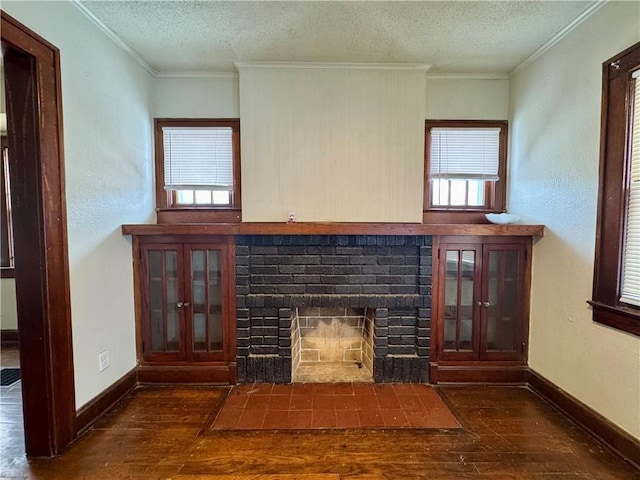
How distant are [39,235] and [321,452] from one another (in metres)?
2.00

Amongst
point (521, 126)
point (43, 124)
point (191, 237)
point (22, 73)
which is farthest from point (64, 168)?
point (521, 126)

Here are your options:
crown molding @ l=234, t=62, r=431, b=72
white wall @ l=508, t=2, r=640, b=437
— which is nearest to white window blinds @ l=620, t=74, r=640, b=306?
white wall @ l=508, t=2, r=640, b=437

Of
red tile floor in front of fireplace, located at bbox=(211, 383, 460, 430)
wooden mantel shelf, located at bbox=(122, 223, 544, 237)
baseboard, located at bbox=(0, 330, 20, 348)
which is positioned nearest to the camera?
red tile floor in front of fireplace, located at bbox=(211, 383, 460, 430)

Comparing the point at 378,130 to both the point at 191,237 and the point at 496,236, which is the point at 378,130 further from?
the point at 191,237

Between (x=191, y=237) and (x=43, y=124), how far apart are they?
115 cm

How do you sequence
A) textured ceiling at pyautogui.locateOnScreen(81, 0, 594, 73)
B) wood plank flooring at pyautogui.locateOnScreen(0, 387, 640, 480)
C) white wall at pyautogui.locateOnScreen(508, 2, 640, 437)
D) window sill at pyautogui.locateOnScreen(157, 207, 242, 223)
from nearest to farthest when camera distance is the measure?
wood plank flooring at pyautogui.locateOnScreen(0, 387, 640, 480)
white wall at pyautogui.locateOnScreen(508, 2, 640, 437)
textured ceiling at pyautogui.locateOnScreen(81, 0, 594, 73)
window sill at pyautogui.locateOnScreen(157, 207, 242, 223)

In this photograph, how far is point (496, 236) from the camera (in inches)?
104

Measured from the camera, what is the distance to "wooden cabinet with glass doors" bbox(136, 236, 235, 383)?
2676 millimetres

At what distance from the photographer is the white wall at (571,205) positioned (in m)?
1.92

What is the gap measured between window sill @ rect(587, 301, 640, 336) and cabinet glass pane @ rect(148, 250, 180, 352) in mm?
2997

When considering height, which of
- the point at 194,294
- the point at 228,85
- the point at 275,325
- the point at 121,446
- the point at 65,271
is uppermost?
the point at 228,85

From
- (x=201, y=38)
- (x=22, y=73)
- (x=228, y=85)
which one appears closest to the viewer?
(x=22, y=73)

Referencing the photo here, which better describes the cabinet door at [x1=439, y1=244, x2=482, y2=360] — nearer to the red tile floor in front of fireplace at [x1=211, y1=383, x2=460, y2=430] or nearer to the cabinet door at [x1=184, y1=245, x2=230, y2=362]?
the red tile floor in front of fireplace at [x1=211, y1=383, x2=460, y2=430]

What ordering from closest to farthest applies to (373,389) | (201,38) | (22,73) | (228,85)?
1. (22,73)
2. (201,38)
3. (373,389)
4. (228,85)
